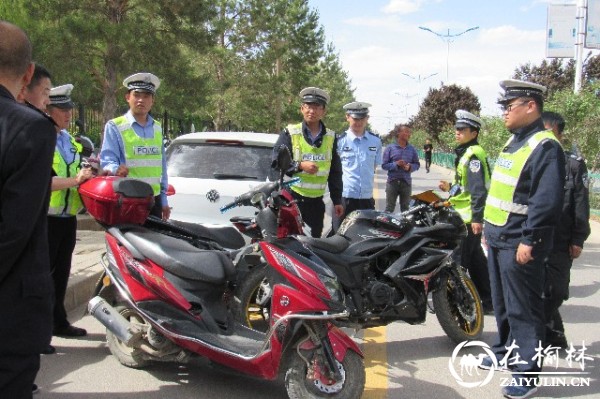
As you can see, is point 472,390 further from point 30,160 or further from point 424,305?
point 30,160

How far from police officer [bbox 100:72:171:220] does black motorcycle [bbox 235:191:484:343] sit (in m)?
1.35

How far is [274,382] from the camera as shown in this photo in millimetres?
4246

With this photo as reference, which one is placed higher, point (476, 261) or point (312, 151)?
point (312, 151)

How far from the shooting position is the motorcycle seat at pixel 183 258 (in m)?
4.01

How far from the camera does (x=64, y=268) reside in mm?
5043

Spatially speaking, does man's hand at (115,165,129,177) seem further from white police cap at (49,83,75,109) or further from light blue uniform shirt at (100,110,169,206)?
white police cap at (49,83,75,109)

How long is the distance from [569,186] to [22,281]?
13.8ft

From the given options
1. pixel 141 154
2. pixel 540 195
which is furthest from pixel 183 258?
pixel 540 195

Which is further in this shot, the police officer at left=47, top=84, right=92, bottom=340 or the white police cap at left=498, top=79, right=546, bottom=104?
the police officer at left=47, top=84, right=92, bottom=340

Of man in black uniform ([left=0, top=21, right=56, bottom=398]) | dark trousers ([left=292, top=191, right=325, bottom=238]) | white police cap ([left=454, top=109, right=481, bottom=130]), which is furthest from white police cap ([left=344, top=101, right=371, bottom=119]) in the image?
man in black uniform ([left=0, top=21, right=56, bottom=398])

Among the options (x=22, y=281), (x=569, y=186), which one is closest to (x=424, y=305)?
(x=569, y=186)

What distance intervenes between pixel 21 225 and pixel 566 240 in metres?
4.23

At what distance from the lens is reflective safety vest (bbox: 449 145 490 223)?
6.11 m

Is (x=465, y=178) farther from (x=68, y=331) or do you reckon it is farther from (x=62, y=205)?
(x=68, y=331)
